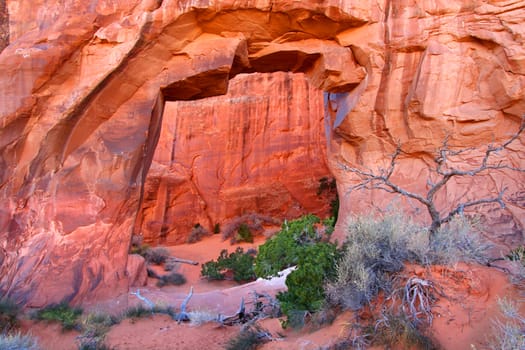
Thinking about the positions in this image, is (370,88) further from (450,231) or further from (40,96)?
(40,96)

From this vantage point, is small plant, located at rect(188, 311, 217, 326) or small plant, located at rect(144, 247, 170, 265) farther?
small plant, located at rect(144, 247, 170, 265)

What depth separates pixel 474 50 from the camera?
9859 millimetres

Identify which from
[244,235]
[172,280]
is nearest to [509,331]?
[172,280]

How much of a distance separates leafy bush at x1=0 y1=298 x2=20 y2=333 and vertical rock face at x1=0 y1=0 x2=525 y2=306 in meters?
0.84

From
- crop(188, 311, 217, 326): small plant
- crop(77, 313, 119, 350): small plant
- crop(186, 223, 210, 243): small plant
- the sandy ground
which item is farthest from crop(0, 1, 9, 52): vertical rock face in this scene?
crop(186, 223, 210, 243): small plant

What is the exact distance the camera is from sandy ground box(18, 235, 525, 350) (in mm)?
4489

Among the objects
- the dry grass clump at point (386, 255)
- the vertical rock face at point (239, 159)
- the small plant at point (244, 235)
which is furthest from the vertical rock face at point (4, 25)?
the vertical rock face at point (239, 159)

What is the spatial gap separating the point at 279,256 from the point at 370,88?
588 cm

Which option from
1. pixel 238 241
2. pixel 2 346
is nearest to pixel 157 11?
pixel 2 346

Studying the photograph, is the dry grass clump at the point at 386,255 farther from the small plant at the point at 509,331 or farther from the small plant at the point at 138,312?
the small plant at the point at 138,312

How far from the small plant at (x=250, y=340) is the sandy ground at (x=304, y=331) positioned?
0.45ft

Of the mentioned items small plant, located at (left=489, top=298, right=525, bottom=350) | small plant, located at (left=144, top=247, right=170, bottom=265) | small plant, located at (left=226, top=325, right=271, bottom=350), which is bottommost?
small plant, located at (left=144, top=247, right=170, bottom=265)

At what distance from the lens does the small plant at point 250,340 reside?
215 inches

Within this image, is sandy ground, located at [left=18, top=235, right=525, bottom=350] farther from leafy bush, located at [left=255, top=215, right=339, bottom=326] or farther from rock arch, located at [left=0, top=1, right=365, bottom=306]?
rock arch, located at [left=0, top=1, right=365, bottom=306]
